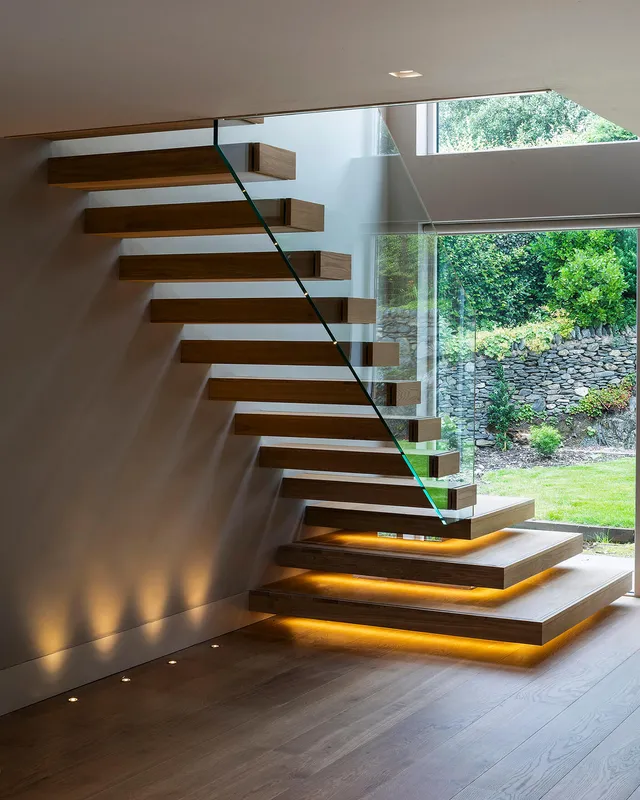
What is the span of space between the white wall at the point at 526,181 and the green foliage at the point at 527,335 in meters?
1.25

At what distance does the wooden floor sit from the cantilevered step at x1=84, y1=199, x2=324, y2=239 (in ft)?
6.59

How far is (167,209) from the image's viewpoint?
4.55 meters

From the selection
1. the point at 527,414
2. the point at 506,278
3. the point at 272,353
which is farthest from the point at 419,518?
the point at 506,278

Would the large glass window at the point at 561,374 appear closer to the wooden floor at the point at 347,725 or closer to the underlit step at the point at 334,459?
the underlit step at the point at 334,459

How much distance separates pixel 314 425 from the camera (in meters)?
5.77

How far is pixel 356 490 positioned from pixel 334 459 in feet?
1.11

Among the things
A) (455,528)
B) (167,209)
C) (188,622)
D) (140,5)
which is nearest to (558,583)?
(455,528)

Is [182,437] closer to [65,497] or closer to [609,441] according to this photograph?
[65,497]

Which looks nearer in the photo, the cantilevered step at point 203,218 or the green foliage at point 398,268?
the cantilevered step at point 203,218

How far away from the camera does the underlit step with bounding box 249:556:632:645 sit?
17.8 ft

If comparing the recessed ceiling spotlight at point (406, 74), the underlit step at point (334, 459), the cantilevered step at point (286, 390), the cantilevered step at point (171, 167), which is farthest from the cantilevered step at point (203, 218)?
the underlit step at point (334, 459)

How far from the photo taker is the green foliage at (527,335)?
7.62 m

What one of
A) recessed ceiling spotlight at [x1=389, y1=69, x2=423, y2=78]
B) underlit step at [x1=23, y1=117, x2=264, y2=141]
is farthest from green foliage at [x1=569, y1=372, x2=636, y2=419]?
recessed ceiling spotlight at [x1=389, y1=69, x2=423, y2=78]

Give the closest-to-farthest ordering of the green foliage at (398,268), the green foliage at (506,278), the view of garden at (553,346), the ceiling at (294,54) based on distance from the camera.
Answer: the ceiling at (294,54), the green foliage at (398,268), the view of garden at (553,346), the green foliage at (506,278)
